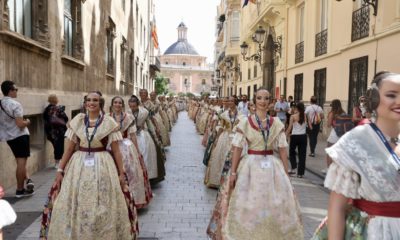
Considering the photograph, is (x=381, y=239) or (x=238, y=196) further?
(x=238, y=196)

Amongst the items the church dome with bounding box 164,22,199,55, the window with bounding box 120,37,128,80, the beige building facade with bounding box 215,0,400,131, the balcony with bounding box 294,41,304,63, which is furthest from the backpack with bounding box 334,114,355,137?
the church dome with bounding box 164,22,199,55

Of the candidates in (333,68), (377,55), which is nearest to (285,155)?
(377,55)

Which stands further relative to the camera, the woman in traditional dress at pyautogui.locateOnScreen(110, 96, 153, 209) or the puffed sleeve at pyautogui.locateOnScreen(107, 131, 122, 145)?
the woman in traditional dress at pyautogui.locateOnScreen(110, 96, 153, 209)

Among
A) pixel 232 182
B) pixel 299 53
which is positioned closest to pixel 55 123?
pixel 232 182

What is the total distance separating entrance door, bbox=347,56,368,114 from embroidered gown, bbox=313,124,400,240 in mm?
11686

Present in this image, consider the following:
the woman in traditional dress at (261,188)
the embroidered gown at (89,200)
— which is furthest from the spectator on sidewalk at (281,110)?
→ the embroidered gown at (89,200)

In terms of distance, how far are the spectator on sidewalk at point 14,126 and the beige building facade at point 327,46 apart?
8.86 metres

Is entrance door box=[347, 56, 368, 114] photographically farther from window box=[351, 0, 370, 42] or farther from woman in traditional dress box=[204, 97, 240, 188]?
woman in traditional dress box=[204, 97, 240, 188]

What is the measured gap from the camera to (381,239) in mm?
2215

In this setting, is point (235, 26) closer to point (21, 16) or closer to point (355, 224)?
point (21, 16)

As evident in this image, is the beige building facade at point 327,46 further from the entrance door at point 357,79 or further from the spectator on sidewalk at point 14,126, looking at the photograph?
the spectator on sidewalk at point 14,126

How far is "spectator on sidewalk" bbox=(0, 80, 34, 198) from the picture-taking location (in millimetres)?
6895

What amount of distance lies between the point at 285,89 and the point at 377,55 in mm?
10480

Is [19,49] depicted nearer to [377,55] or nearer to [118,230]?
[118,230]
